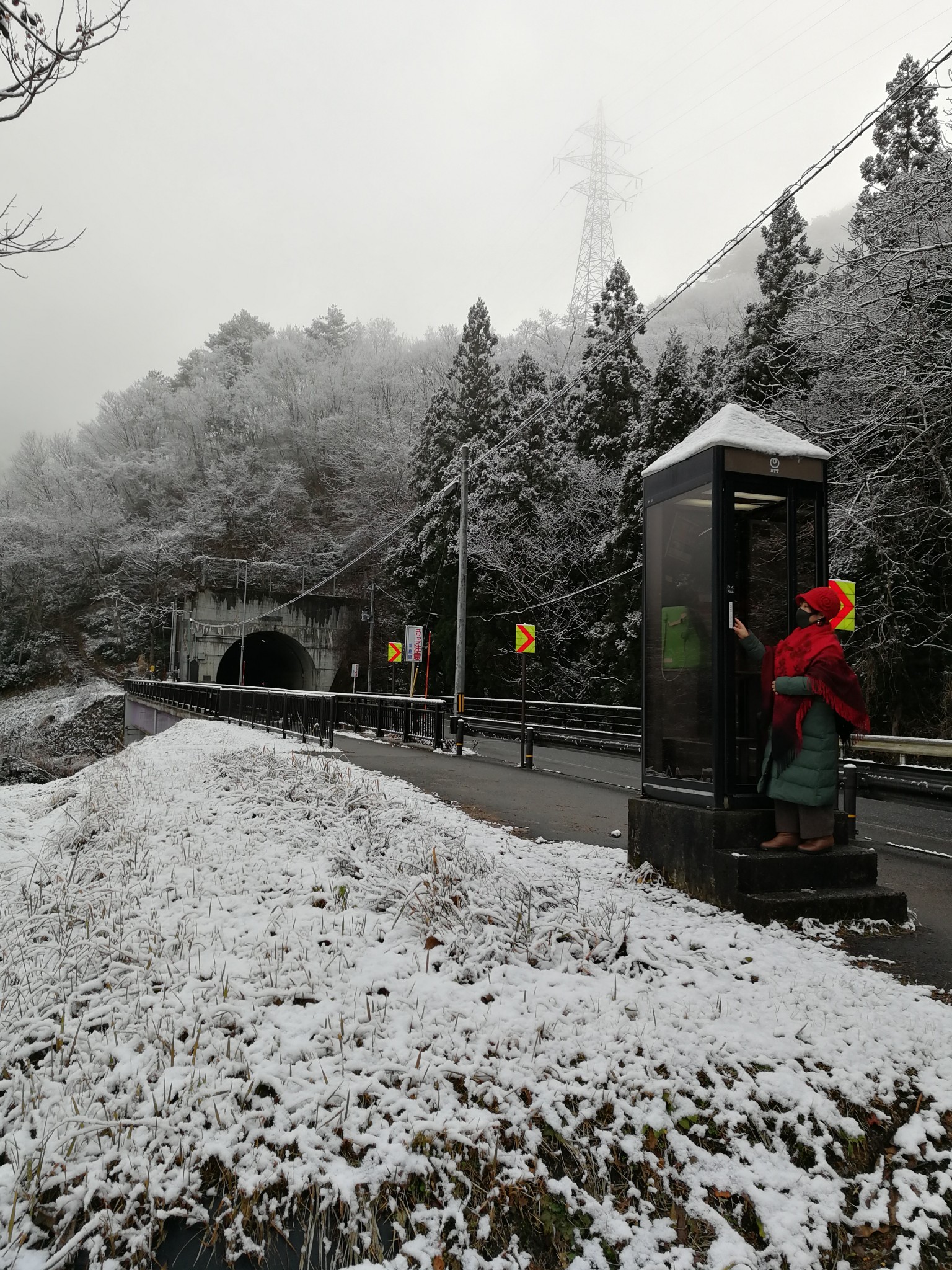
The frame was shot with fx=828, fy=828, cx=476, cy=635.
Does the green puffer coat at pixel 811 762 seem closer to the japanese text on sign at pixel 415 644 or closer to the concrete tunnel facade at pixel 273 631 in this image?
the japanese text on sign at pixel 415 644

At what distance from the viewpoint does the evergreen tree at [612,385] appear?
36.0m

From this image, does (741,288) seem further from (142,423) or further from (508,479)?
(142,423)

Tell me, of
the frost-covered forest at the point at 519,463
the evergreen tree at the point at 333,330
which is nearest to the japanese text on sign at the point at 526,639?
the frost-covered forest at the point at 519,463

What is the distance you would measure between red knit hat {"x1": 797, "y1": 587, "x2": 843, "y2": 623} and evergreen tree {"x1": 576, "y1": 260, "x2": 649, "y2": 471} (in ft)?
102

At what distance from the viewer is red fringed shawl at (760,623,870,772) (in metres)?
4.77

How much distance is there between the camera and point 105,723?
49.4 m

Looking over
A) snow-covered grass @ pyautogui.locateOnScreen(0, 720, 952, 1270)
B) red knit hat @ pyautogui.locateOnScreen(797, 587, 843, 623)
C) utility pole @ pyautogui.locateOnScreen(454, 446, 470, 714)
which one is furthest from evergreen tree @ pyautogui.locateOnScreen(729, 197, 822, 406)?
snow-covered grass @ pyautogui.locateOnScreen(0, 720, 952, 1270)

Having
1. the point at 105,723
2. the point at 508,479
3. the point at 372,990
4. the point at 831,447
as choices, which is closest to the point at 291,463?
the point at 105,723

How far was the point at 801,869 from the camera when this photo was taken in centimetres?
487

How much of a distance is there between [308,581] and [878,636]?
4595 centimetres

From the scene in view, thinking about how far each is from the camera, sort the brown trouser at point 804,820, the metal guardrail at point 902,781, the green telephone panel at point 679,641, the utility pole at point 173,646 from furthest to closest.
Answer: the utility pole at point 173,646 → the metal guardrail at point 902,781 → the green telephone panel at point 679,641 → the brown trouser at point 804,820

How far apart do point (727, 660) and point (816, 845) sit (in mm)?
1208

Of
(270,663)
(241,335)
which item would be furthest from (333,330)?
(270,663)

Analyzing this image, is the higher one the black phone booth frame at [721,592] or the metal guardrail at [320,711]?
the black phone booth frame at [721,592]
